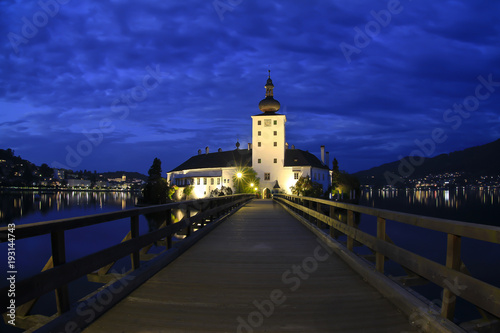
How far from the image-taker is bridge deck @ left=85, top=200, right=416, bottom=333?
3.59 meters

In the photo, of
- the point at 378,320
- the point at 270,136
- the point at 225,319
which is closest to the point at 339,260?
the point at 378,320

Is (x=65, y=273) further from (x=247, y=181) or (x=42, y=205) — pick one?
(x=42, y=205)

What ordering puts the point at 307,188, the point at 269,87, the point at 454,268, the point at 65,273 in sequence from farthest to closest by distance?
1. the point at 269,87
2. the point at 307,188
3. the point at 65,273
4. the point at 454,268

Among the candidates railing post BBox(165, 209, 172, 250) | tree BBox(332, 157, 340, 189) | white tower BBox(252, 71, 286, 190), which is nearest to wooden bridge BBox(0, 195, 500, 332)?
railing post BBox(165, 209, 172, 250)

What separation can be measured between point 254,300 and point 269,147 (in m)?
64.0

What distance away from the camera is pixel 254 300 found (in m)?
4.39

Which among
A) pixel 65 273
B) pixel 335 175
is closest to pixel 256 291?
pixel 65 273

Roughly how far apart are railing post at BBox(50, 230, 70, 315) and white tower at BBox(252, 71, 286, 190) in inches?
2503

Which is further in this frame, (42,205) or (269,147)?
(42,205)

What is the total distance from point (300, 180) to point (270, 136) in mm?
11117

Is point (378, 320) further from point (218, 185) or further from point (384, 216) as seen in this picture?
point (218, 185)

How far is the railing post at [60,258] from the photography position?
11.0 ft

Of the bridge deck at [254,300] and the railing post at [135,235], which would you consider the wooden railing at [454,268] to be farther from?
the railing post at [135,235]

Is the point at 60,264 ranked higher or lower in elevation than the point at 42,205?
higher
